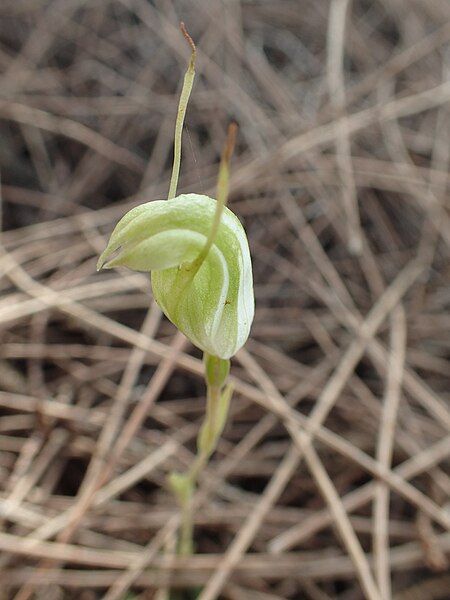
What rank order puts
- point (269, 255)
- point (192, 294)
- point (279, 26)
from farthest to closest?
point (279, 26) < point (269, 255) < point (192, 294)

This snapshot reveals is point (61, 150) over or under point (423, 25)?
under

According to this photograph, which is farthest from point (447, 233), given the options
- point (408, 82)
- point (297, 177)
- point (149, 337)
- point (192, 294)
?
point (192, 294)

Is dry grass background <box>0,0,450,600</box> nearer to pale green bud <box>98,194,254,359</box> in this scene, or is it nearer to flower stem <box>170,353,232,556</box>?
flower stem <box>170,353,232,556</box>

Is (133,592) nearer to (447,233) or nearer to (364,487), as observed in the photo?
(364,487)

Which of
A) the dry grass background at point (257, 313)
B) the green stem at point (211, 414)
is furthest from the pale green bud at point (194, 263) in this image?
the dry grass background at point (257, 313)

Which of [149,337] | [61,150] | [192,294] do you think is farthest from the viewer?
[61,150]

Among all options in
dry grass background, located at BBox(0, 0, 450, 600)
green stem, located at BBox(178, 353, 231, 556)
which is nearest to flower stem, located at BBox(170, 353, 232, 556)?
green stem, located at BBox(178, 353, 231, 556)
